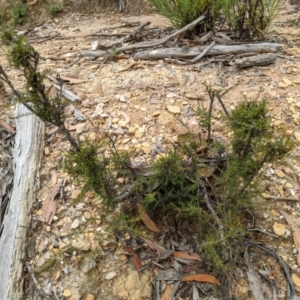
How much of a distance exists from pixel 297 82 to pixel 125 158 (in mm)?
1652

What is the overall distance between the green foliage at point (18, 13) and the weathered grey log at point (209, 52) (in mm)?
3036

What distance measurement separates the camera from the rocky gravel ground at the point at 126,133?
2.05m

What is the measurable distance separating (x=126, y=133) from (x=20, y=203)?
81 cm

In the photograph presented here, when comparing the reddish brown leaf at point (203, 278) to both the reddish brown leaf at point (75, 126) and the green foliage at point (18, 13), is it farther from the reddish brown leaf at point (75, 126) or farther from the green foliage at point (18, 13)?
the green foliage at point (18, 13)

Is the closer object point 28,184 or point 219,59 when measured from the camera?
point 28,184

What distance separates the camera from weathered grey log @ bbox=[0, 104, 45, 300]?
2.05m

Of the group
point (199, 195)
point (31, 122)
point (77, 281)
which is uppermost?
point (31, 122)

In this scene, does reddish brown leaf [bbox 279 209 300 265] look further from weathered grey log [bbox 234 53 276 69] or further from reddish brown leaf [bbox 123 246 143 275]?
weathered grey log [bbox 234 53 276 69]

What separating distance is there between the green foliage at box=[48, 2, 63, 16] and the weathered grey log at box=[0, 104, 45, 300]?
323 cm

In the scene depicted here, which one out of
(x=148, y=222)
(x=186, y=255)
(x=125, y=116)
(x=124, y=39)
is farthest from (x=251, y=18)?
(x=186, y=255)

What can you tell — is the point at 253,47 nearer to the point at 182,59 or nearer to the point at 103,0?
the point at 182,59

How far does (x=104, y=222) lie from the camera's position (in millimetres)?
2184

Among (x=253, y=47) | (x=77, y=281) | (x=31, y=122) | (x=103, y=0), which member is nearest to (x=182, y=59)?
(x=253, y=47)

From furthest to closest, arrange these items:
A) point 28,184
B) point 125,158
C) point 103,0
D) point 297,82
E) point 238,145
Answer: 1. point 103,0
2. point 297,82
3. point 28,184
4. point 125,158
5. point 238,145
